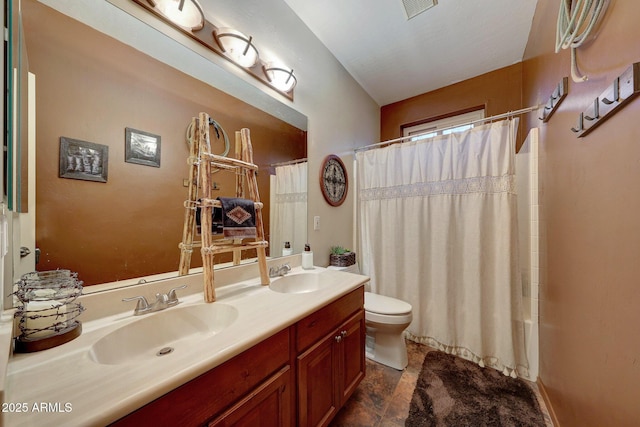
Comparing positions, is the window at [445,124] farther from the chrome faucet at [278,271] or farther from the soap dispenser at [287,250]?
the chrome faucet at [278,271]

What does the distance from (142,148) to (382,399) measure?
1.90 m

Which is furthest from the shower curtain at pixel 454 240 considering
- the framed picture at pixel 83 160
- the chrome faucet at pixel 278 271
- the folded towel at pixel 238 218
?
the framed picture at pixel 83 160

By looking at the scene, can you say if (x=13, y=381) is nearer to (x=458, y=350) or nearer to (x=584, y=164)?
(x=584, y=164)

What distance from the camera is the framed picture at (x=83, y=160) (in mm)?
790

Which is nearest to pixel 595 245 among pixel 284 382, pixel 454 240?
pixel 454 240

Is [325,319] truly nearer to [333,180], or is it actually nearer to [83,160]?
[83,160]

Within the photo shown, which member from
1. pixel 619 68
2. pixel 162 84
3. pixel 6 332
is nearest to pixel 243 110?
pixel 162 84

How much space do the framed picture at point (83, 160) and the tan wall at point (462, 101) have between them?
277 cm

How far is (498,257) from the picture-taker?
1.66 m

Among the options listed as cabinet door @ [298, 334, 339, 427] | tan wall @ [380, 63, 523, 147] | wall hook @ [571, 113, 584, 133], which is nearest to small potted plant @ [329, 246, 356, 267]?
cabinet door @ [298, 334, 339, 427]

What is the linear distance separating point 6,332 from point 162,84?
1004 mm

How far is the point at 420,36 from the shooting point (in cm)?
188

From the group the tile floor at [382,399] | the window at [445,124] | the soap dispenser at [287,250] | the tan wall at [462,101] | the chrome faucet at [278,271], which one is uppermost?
the tan wall at [462,101]

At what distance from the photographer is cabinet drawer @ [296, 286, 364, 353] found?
93 centimetres
